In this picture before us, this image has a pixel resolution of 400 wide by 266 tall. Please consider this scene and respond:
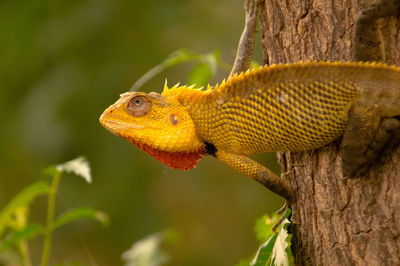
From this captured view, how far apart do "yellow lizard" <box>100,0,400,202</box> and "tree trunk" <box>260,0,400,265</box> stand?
11 cm

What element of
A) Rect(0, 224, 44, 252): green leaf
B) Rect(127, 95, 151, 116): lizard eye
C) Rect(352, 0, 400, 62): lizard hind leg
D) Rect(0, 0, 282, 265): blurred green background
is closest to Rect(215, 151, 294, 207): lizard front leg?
Rect(127, 95, 151, 116): lizard eye

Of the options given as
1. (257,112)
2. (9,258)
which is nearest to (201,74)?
(257,112)

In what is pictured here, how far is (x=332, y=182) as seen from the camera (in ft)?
6.53

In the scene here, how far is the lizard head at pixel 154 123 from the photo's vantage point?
2.27 meters

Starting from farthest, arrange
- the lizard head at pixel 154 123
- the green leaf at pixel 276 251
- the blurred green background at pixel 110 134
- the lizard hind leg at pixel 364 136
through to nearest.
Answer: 1. the blurred green background at pixel 110 134
2. the lizard head at pixel 154 123
3. the green leaf at pixel 276 251
4. the lizard hind leg at pixel 364 136

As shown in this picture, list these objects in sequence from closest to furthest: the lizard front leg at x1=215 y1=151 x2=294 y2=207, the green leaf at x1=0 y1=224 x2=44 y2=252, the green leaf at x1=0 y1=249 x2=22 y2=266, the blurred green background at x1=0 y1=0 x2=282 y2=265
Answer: the lizard front leg at x1=215 y1=151 x2=294 y2=207
the green leaf at x1=0 y1=224 x2=44 y2=252
the green leaf at x1=0 y1=249 x2=22 y2=266
the blurred green background at x1=0 y1=0 x2=282 y2=265

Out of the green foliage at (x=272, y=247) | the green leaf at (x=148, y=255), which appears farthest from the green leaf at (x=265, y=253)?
the green leaf at (x=148, y=255)

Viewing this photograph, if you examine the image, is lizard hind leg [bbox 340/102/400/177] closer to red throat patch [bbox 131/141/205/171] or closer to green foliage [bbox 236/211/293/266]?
green foliage [bbox 236/211/293/266]

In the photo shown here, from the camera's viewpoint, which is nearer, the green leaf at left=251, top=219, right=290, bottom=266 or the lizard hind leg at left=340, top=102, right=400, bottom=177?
the lizard hind leg at left=340, top=102, right=400, bottom=177

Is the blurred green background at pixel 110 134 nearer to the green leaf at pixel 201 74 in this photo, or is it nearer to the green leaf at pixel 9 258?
the green leaf at pixel 9 258

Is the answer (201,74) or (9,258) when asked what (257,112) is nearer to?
(201,74)

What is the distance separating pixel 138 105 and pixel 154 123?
12cm

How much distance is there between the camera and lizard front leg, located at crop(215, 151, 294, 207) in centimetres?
213

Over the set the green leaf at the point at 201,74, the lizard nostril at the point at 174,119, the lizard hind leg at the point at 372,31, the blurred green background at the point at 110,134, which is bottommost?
the blurred green background at the point at 110,134
